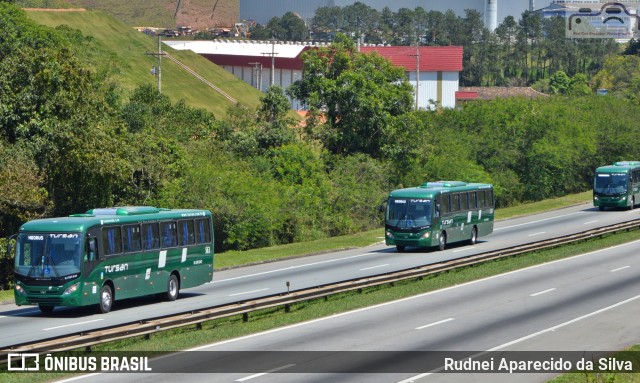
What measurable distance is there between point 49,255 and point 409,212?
869 inches

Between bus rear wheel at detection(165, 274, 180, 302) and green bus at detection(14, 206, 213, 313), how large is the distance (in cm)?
3

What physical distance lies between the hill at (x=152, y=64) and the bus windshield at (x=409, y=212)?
6206 centimetres

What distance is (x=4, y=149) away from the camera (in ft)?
148

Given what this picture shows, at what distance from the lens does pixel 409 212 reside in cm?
4866

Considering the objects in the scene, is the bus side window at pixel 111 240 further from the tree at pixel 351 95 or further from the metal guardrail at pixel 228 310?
the tree at pixel 351 95

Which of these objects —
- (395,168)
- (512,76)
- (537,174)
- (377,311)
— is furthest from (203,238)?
(512,76)

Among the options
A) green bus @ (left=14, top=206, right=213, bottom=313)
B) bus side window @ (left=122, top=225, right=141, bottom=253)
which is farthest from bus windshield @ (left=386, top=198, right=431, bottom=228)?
bus side window @ (left=122, top=225, right=141, bottom=253)

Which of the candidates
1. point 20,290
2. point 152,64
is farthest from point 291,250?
point 152,64

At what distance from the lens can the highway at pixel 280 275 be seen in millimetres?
28875

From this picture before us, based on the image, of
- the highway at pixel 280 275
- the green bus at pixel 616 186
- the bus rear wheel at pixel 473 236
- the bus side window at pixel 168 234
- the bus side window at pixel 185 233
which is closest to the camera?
the highway at pixel 280 275

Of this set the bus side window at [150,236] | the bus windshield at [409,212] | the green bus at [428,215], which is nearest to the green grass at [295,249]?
the green bus at [428,215]

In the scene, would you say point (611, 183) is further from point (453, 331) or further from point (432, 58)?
point (432, 58)

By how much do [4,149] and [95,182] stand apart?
5232mm

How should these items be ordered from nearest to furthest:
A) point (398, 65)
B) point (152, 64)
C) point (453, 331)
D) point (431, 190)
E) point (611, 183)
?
1. point (453, 331)
2. point (431, 190)
3. point (611, 183)
4. point (152, 64)
5. point (398, 65)
